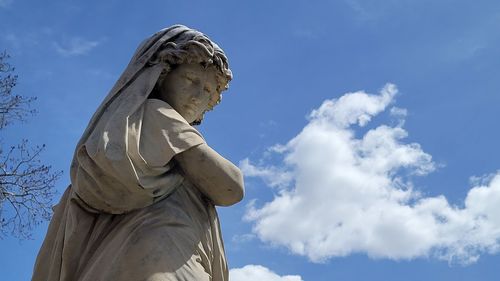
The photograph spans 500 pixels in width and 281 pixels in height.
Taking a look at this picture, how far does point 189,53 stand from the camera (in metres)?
4.76

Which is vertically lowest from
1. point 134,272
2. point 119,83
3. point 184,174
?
point 134,272

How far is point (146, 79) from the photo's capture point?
4.66 metres

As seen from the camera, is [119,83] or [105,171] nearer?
[105,171]

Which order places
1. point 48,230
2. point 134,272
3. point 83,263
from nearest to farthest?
point 134,272 → point 83,263 → point 48,230

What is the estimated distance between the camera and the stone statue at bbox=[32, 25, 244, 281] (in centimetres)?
399

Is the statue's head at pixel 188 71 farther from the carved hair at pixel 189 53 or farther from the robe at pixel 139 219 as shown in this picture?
the robe at pixel 139 219

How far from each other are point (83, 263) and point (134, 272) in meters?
0.44

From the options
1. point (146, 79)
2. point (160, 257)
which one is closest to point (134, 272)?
point (160, 257)

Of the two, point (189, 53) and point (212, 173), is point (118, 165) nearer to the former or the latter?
point (212, 173)

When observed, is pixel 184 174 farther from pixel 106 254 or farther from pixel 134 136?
pixel 106 254

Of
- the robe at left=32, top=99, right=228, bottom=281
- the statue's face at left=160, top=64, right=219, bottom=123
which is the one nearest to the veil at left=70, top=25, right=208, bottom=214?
the robe at left=32, top=99, right=228, bottom=281

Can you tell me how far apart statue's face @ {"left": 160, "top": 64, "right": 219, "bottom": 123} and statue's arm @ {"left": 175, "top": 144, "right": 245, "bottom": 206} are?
1.74ft

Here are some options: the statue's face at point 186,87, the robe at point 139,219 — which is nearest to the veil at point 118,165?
the robe at point 139,219

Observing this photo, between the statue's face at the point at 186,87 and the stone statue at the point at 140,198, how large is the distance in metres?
0.10
